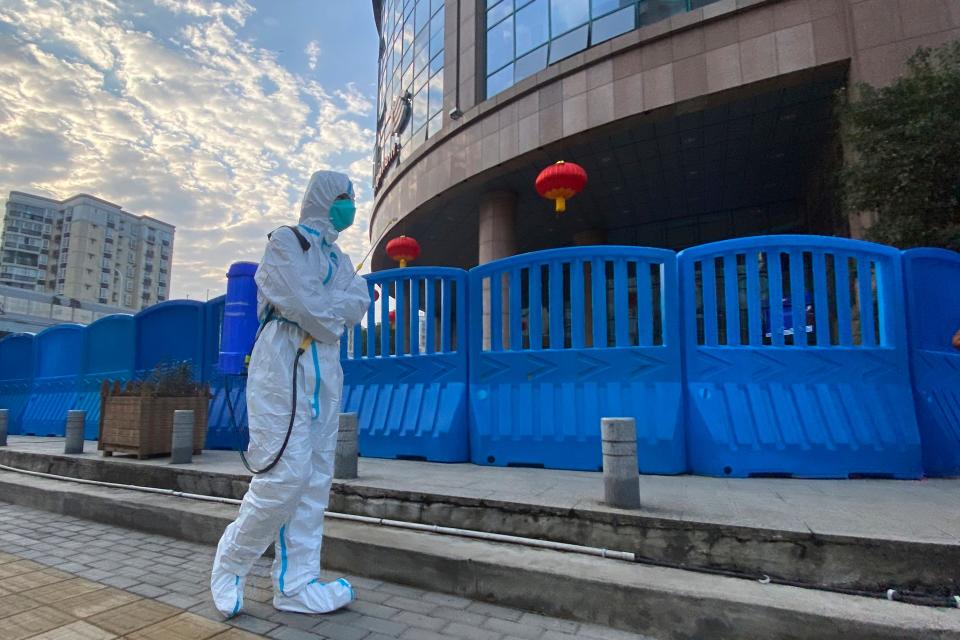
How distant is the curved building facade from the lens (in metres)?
10.8

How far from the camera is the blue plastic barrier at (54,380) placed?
9.58 meters

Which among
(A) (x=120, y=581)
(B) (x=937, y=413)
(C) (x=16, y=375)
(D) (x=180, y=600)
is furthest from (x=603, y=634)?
(C) (x=16, y=375)

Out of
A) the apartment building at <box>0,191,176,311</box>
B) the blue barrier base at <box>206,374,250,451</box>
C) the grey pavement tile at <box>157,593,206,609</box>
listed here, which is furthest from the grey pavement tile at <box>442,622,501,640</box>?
the apartment building at <box>0,191,176,311</box>

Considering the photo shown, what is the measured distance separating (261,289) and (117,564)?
246cm

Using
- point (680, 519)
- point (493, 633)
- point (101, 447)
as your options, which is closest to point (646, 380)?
point (680, 519)

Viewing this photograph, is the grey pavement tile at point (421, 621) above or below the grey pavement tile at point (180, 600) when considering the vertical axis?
above

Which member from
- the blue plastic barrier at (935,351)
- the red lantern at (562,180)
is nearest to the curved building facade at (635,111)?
the red lantern at (562,180)

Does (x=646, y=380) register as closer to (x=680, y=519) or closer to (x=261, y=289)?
(x=680, y=519)

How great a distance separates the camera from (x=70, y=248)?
257 feet

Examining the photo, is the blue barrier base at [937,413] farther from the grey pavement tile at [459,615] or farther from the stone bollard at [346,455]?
the stone bollard at [346,455]

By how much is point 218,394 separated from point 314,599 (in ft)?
17.5

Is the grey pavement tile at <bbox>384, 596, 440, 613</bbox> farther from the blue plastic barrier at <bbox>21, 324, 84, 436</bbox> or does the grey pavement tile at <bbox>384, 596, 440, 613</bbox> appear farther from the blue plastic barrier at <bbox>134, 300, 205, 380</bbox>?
the blue plastic barrier at <bbox>21, 324, 84, 436</bbox>

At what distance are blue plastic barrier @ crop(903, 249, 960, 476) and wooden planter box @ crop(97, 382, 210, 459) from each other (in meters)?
7.41

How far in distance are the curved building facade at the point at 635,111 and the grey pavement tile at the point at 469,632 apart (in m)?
11.0
